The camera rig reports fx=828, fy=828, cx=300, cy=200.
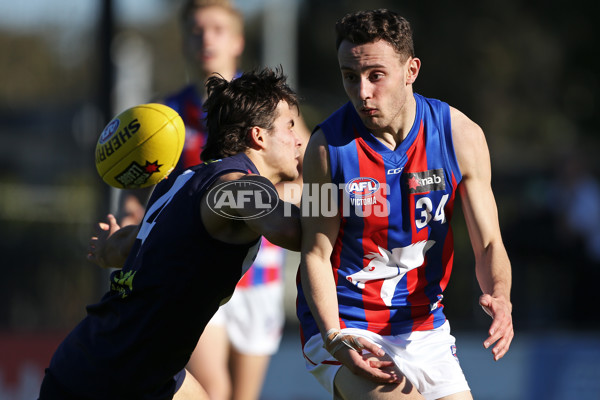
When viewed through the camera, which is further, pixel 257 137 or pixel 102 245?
pixel 102 245

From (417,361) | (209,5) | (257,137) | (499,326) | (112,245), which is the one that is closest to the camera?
(499,326)

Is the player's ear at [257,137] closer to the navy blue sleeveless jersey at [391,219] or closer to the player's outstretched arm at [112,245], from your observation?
the navy blue sleeveless jersey at [391,219]

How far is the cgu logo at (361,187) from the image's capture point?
11.4 feet

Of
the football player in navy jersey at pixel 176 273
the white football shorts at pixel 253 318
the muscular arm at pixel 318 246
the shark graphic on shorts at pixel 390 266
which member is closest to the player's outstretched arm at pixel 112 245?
the football player in navy jersey at pixel 176 273

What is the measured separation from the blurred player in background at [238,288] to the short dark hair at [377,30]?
1.72 meters

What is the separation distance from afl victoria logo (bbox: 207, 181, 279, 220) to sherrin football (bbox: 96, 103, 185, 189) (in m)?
0.74

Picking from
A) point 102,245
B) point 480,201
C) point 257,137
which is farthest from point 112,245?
point 480,201

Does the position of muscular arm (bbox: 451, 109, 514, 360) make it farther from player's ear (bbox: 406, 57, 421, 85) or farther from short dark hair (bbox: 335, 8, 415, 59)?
short dark hair (bbox: 335, 8, 415, 59)

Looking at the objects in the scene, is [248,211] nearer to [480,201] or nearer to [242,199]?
[242,199]

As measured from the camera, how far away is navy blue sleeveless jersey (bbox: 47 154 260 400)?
339 cm

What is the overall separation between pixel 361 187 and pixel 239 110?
2.16 feet

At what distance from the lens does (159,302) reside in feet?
11.2

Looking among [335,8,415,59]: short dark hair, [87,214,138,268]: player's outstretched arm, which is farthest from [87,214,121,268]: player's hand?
[335,8,415,59]: short dark hair

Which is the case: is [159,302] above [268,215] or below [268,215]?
below
